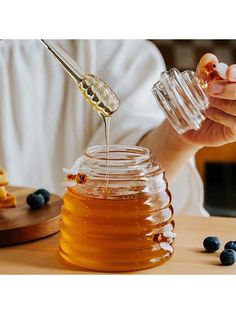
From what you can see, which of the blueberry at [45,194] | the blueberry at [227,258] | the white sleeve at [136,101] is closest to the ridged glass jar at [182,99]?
the blueberry at [227,258]

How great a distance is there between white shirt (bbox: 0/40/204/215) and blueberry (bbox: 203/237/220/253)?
2.18 ft

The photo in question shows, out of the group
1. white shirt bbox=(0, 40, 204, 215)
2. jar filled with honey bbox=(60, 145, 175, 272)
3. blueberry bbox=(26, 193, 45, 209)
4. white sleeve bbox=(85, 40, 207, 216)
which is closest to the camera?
jar filled with honey bbox=(60, 145, 175, 272)

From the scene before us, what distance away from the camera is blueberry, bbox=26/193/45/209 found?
842mm

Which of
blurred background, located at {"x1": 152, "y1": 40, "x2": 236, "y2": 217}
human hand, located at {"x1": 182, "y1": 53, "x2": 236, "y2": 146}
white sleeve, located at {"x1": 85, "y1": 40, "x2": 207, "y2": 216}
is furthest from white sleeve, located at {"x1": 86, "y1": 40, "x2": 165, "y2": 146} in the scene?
blurred background, located at {"x1": 152, "y1": 40, "x2": 236, "y2": 217}

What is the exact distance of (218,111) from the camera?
0.80 m

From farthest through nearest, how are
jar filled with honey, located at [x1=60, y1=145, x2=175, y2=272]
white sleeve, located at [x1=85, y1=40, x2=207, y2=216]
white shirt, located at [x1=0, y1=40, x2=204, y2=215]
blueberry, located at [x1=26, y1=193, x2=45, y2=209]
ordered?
white shirt, located at [x1=0, y1=40, x2=204, y2=215] < white sleeve, located at [x1=85, y1=40, x2=207, y2=216] < blueberry, located at [x1=26, y1=193, x2=45, y2=209] < jar filled with honey, located at [x1=60, y1=145, x2=175, y2=272]

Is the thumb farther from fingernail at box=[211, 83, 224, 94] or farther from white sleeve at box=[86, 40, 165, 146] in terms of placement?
white sleeve at box=[86, 40, 165, 146]

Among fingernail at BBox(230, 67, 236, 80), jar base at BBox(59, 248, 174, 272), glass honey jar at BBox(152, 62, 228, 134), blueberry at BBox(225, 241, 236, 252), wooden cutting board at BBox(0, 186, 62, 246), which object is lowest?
blueberry at BBox(225, 241, 236, 252)

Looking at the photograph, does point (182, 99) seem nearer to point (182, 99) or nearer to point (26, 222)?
point (182, 99)

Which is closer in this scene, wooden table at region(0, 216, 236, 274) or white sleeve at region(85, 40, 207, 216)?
wooden table at region(0, 216, 236, 274)

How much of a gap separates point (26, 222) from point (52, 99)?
2.22 ft

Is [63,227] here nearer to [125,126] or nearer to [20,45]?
[125,126]

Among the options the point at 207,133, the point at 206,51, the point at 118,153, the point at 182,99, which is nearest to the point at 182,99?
the point at 182,99

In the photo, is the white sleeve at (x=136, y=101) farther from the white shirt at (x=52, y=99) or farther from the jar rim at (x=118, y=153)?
the jar rim at (x=118, y=153)
